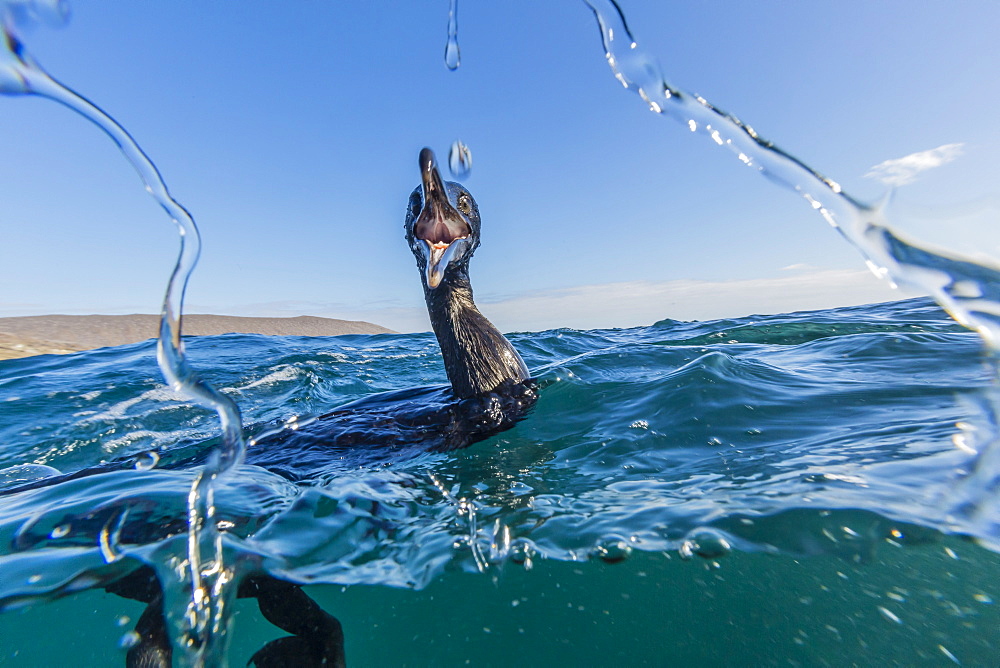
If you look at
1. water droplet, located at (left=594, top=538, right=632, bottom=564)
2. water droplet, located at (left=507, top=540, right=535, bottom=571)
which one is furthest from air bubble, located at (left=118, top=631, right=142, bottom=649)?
water droplet, located at (left=594, top=538, right=632, bottom=564)

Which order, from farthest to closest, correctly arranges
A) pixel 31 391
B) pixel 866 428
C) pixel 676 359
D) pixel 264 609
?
pixel 31 391 < pixel 676 359 < pixel 866 428 < pixel 264 609

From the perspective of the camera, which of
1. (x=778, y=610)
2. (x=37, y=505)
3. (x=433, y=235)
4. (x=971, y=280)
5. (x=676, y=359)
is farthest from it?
(x=676, y=359)

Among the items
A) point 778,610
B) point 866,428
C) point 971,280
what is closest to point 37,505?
point 778,610

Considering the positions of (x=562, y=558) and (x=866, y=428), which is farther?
(x=866, y=428)

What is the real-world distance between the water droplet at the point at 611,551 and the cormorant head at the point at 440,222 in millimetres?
1766

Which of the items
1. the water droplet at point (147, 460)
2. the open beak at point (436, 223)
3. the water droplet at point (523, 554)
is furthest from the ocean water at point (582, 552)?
the open beak at point (436, 223)

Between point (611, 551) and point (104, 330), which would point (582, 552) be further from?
point (104, 330)

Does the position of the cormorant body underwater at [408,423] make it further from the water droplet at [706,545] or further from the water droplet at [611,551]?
the water droplet at [706,545]

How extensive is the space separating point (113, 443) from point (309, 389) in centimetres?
233

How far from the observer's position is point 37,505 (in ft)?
7.88

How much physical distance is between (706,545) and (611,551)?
1.26 ft

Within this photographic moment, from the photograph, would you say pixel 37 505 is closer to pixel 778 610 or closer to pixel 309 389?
pixel 778 610

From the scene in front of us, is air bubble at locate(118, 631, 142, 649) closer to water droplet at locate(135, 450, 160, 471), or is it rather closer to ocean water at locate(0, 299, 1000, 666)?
ocean water at locate(0, 299, 1000, 666)

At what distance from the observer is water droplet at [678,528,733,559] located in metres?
2.02
